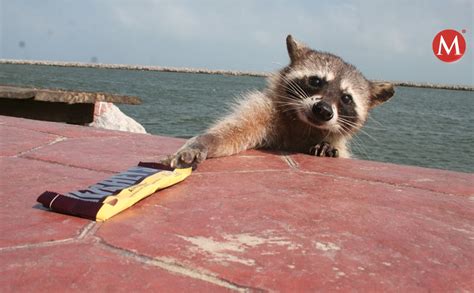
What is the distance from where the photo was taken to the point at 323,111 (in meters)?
3.68

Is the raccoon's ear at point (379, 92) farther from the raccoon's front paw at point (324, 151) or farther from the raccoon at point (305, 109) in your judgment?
the raccoon's front paw at point (324, 151)

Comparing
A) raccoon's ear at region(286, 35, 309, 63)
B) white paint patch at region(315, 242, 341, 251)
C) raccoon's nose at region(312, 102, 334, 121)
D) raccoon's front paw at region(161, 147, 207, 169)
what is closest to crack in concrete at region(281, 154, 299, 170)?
raccoon's nose at region(312, 102, 334, 121)

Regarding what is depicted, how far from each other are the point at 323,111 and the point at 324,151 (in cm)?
36

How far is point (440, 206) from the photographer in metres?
2.37

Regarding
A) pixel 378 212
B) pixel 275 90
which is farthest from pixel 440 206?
pixel 275 90

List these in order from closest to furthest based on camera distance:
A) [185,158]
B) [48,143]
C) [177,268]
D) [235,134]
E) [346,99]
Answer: [177,268]
[185,158]
[48,143]
[235,134]
[346,99]

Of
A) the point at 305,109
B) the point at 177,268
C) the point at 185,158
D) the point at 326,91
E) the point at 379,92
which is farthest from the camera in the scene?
the point at 379,92

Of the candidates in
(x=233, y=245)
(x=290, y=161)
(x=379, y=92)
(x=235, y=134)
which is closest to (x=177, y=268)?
(x=233, y=245)

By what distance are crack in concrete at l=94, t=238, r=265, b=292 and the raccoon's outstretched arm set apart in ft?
4.21

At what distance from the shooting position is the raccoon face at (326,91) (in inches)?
150

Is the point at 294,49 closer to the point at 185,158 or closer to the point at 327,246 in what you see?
the point at 185,158

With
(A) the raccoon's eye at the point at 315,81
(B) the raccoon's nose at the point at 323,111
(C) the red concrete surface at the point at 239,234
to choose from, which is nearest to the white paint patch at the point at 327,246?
(C) the red concrete surface at the point at 239,234

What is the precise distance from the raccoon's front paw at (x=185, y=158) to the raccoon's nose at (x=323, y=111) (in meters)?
1.07

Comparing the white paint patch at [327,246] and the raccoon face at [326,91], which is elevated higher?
the raccoon face at [326,91]
